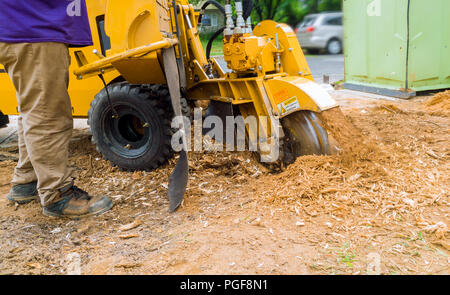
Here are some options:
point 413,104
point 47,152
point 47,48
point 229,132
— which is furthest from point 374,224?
point 413,104

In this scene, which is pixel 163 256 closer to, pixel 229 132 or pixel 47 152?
pixel 47 152

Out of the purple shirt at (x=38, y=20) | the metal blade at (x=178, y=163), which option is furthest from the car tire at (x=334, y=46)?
the purple shirt at (x=38, y=20)

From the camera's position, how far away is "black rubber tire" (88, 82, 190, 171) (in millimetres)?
3549

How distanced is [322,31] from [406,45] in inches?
345

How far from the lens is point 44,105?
2.73m

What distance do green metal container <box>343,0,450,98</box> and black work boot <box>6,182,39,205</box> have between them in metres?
5.62

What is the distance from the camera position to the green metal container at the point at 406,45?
6.33 m

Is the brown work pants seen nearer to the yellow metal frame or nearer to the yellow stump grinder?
the yellow stump grinder

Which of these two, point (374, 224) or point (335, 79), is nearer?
point (374, 224)

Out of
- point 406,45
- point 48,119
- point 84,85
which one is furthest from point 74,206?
point 406,45

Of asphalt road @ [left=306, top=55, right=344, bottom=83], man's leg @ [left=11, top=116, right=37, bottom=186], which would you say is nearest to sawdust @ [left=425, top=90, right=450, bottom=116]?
asphalt road @ [left=306, top=55, right=344, bottom=83]

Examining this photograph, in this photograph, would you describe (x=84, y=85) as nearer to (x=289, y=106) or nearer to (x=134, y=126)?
(x=134, y=126)

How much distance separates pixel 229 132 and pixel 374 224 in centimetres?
168
